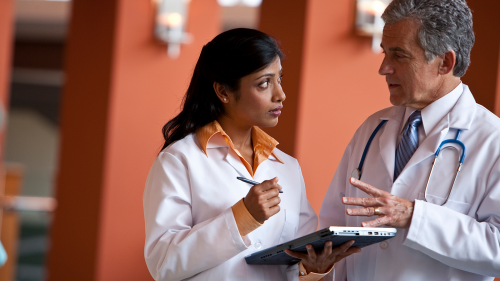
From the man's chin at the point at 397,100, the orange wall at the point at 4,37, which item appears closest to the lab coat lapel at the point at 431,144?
the man's chin at the point at 397,100

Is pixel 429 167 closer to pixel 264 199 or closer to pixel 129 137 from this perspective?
pixel 264 199

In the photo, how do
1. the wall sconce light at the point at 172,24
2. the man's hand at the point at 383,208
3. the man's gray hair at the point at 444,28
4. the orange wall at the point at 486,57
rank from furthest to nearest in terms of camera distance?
the wall sconce light at the point at 172,24 < the orange wall at the point at 486,57 < the man's gray hair at the point at 444,28 < the man's hand at the point at 383,208

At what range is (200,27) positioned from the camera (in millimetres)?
4703

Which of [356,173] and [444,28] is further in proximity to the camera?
[356,173]

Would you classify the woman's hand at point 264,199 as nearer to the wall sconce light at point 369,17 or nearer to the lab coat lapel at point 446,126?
the lab coat lapel at point 446,126

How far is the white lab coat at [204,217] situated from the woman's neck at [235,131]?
74 mm

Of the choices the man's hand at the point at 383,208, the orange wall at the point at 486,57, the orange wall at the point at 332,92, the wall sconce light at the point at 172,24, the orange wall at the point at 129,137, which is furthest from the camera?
the wall sconce light at the point at 172,24

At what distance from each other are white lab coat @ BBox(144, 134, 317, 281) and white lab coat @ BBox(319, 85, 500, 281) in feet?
0.94

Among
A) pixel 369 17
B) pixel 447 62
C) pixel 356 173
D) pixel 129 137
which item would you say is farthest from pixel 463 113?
pixel 129 137

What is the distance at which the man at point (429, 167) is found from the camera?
1.50 meters

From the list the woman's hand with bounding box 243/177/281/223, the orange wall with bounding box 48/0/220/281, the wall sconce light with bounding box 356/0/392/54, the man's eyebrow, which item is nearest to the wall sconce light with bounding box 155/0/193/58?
the orange wall with bounding box 48/0/220/281

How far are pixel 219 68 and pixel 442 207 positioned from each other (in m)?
0.86

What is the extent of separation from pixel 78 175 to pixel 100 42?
43.3 inches

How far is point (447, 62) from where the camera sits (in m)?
1.69
